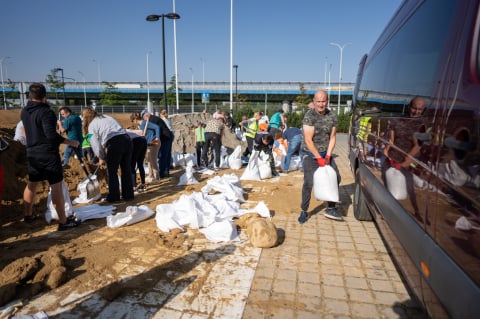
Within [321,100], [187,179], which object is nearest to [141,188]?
[187,179]

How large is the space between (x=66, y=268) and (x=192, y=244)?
1336 mm

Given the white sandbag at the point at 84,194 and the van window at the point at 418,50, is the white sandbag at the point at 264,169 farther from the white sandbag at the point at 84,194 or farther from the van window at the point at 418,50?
the van window at the point at 418,50

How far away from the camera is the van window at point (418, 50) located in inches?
74.3

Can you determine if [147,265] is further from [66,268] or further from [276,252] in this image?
[276,252]

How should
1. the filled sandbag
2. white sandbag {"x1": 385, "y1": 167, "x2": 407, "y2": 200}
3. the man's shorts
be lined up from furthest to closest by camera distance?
the man's shorts, the filled sandbag, white sandbag {"x1": 385, "y1": 167, "x2": 407, "y2": 200}

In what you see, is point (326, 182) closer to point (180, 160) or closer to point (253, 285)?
point (253, 285)

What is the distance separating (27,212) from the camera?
465 centimetres

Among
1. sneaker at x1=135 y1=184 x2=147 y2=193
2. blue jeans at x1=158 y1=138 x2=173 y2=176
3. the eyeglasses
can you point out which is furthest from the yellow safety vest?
the eyeglasses

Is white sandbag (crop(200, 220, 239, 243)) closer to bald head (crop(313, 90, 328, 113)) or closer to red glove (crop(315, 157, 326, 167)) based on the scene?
red glove (crop(315, 157, 326, 167))

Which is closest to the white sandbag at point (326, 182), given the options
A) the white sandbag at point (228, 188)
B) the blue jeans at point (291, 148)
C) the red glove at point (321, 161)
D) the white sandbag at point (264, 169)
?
the red glove at point (321, 161)

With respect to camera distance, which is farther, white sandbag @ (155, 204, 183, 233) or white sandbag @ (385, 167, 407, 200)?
white sandbag @ (155, 204, 183, 233)

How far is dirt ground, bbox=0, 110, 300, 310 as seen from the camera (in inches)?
117

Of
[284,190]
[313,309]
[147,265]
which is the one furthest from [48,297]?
[284,190]

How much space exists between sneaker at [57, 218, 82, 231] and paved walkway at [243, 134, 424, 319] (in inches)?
107
